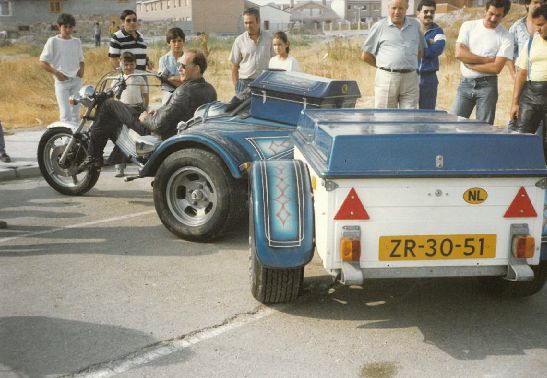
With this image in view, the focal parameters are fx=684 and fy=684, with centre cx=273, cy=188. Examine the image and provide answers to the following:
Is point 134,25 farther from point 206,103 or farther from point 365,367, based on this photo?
point 365,367

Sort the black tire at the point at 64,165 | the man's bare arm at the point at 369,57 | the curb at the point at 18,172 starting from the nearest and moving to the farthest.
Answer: the black tire at the point at 64,165, the man's bare arm at the point at 369,57, the curb at the point at 18,172

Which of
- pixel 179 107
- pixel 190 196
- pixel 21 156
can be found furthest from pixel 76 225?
pixel 21 156

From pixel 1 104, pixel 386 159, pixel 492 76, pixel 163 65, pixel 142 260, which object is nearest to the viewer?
pixel 386 159

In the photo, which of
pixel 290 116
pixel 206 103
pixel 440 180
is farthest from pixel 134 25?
pixel 440 180

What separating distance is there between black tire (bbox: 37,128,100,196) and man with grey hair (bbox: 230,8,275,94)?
2.12 metres

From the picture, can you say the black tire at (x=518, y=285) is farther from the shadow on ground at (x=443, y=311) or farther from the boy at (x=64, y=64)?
the boy at (x=64, y=64)

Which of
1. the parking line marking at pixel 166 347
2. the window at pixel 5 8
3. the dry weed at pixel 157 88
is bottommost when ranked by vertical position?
the dry weed at pixel 157 88

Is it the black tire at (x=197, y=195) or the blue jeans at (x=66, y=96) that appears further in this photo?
the blue jeans at (x=66, y=96)

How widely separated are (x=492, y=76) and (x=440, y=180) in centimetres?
397

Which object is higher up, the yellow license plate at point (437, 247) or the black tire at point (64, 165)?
the yellow license plate at point (437, 247)

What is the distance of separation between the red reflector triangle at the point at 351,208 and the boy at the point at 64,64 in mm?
6619

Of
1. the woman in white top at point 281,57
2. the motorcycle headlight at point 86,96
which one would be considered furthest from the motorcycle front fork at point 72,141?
the woman in white top at point 281,57

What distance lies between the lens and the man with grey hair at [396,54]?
24.3 feet

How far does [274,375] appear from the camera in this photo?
3479 mm
